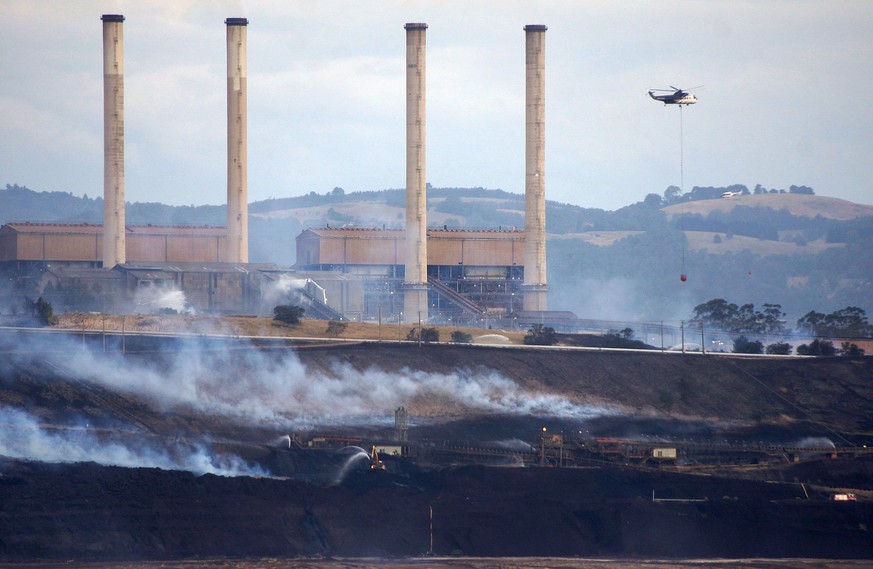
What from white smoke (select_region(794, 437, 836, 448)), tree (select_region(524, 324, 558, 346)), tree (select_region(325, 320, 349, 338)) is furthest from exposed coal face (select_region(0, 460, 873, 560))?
tree (select_region(524, 324, 558, 346))

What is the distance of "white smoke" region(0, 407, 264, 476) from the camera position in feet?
227

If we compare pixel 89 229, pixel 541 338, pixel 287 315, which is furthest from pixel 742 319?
pixel 89 229

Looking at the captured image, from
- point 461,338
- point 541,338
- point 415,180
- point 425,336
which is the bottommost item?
point 541,338

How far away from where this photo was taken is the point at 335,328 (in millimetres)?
106000

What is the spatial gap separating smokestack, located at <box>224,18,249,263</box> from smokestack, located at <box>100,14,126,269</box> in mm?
9681

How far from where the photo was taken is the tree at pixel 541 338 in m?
109

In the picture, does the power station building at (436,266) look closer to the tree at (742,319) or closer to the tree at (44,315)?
the tree at (742,319)

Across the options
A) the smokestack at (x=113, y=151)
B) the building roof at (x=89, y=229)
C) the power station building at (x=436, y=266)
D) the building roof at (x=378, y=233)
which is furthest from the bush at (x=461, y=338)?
the building roof at (x=89, y=229)

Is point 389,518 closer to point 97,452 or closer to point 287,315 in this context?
point 97,452

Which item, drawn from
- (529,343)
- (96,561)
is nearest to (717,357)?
(529,343)

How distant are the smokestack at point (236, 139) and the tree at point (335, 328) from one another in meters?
22.3

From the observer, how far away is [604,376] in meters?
98.9

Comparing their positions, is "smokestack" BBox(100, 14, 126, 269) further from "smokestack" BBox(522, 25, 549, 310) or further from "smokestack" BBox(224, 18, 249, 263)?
"smokestack" BBox(522, 25, 549, 310)

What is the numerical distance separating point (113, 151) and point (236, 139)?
36.4 ft
